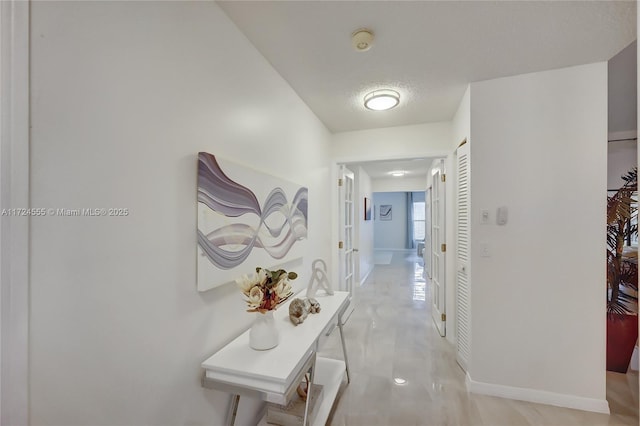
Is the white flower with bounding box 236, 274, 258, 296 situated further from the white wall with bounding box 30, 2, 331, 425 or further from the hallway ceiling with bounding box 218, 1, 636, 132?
the hallway ceiling with bounding box 218, 1, 636, 132

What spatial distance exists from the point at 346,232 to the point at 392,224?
24.6 feet

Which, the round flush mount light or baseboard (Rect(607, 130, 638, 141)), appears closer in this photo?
the round flush mount light

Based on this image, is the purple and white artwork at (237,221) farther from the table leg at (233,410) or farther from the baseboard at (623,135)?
the baseboard at (623,135)

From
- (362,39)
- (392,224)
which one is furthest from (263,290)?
(392,224)

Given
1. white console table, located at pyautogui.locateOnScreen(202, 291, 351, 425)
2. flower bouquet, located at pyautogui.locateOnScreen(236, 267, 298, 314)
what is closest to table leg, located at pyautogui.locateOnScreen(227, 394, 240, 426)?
white console table, located at pyautogui.locateOnScreen(202, 291, 351, 425)

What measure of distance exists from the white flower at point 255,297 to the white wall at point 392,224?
953cm

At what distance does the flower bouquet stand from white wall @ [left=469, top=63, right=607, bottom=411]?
1.62 m

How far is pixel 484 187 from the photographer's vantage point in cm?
205

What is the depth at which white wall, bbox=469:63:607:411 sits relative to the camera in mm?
1849

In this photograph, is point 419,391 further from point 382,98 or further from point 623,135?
point 623,135

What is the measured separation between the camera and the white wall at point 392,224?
10.4m

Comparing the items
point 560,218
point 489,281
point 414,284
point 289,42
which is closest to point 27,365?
point 289,42

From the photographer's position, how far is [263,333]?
4.27 ft

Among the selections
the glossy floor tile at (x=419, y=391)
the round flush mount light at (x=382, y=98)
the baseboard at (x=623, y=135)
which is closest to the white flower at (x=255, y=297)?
the glossy floor tile at (x=419, y=391)
